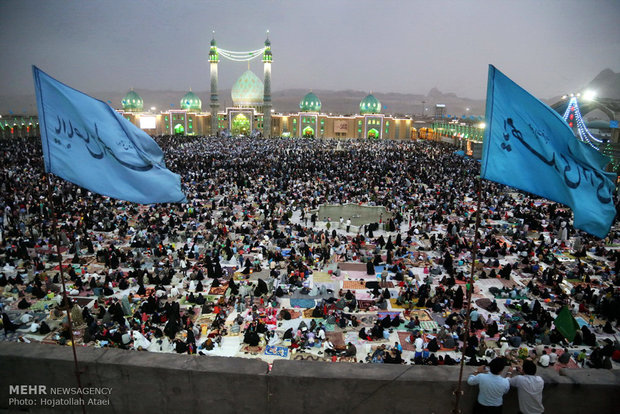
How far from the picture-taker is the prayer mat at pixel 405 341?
29.4 feet

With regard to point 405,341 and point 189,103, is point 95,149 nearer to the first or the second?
point 405,341

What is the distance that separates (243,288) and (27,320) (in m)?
5.01

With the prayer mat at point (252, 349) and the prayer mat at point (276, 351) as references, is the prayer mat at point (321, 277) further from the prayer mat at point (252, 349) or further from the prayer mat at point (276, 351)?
the prayer mat at point (252, 349)

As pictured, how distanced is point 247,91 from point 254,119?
6053 mm

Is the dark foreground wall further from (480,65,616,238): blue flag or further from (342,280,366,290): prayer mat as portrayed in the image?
(342,280,366,290): prayer mat

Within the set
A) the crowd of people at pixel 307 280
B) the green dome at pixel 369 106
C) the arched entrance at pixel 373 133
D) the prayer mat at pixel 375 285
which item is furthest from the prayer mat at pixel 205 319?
the green dome at pixel 369 106

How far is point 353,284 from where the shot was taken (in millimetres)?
12258

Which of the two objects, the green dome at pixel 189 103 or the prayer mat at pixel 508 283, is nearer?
the prayer mat at pixel 508 283

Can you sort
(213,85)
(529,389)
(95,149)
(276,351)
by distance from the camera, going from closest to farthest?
(529,389) < (95,149) < (276,351) < (213,85)

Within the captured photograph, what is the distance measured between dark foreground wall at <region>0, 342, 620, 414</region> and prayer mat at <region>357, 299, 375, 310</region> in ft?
21.7

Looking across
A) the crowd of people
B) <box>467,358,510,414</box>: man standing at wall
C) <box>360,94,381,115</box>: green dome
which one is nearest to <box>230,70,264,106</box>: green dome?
<box>360,94,381,115</box>: green dome

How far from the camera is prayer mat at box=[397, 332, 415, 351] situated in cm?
898

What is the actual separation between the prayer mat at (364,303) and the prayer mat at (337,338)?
54.9 inches

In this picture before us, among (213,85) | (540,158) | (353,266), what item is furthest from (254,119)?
(540,158)
